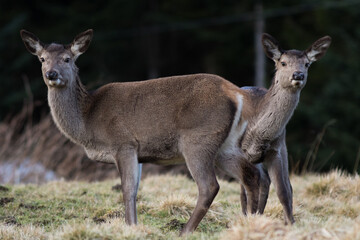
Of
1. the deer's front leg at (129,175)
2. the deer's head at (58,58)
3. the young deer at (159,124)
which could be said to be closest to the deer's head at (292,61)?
the young deer at (159,124)

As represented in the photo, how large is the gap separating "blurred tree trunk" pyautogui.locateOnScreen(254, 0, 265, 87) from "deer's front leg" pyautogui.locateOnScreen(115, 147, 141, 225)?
2084cm

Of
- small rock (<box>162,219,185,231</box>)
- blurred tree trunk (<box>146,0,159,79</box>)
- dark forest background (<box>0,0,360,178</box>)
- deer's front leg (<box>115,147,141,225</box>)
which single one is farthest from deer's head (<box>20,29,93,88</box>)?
blurred tree trunk (<box>146,0,159,79</box>)

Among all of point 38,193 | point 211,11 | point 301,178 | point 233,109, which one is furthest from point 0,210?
point 211,11

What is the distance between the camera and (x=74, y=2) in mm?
33094

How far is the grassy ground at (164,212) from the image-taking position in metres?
5.27

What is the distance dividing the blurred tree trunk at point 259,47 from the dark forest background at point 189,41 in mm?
95

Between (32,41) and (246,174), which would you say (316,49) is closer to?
(246,174)

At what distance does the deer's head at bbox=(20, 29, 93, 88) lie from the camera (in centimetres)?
711

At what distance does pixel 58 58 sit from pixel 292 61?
8.92 feet

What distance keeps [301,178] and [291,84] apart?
3.11 metres

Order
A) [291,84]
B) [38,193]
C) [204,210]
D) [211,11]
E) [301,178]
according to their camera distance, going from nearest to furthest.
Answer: [204,210]
[291,84]
[38,193]
[301,178]
[211,11]

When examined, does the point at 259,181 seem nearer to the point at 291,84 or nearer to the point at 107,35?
the point at 291,84

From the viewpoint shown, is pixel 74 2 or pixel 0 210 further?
pixel 74 2

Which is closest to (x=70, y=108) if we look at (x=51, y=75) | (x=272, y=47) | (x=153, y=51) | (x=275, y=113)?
(x=51, y=75)
